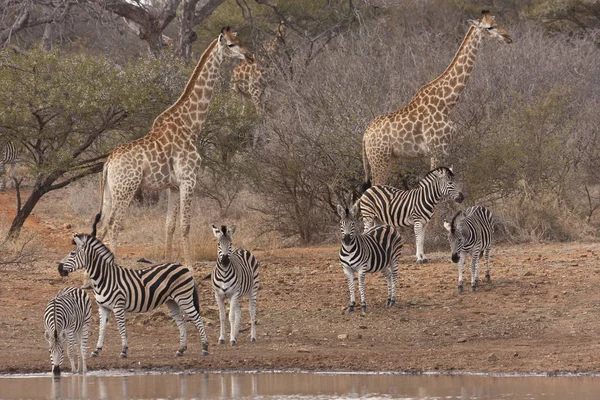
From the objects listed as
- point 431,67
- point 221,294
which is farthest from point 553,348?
point 431,67

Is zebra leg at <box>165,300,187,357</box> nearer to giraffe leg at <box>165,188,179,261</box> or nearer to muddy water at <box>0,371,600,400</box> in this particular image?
muddy water at <box>0,371,600,400</box>

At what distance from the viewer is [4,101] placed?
655 inches

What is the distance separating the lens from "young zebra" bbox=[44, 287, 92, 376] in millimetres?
10203

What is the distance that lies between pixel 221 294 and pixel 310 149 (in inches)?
298

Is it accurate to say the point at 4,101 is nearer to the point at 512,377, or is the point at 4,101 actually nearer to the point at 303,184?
the point at 303,184

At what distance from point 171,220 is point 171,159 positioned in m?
0.89

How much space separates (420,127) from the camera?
1708cm

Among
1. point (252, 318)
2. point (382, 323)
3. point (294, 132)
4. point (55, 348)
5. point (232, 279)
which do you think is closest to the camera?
point (55, 348)

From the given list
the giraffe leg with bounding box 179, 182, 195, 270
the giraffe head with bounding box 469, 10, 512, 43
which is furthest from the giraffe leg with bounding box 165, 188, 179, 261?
the giraffe head with bounding box 469, 10, 512, 43

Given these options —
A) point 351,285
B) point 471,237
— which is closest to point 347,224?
point 351,285

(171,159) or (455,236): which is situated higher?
(171,159)

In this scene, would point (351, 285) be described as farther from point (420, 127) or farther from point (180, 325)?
point (420, 127)

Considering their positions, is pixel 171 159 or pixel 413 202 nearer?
pixel 171 159

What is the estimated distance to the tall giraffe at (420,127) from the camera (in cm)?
1705
